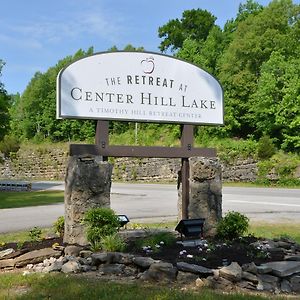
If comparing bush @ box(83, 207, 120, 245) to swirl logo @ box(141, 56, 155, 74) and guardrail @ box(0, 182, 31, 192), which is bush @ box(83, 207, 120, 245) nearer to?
swirl logo @ box(141, 56, 155, 74)

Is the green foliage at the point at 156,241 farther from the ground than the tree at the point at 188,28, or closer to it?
closer to it

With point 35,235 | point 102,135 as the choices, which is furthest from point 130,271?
point 102,135

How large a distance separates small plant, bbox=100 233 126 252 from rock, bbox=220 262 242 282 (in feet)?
5.40

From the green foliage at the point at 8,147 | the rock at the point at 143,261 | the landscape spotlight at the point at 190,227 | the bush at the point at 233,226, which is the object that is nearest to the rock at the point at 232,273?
the rock at the point at 143,261

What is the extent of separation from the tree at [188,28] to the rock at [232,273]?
182 ft

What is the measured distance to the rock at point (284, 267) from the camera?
19.2 feet

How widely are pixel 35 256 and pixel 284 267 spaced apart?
3.46 meters

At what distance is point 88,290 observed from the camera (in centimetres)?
510

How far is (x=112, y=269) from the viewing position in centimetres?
608

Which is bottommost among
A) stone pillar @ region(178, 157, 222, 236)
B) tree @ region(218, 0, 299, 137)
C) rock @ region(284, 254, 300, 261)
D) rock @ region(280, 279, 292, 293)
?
rock @ region(280, 279, 292, 293)

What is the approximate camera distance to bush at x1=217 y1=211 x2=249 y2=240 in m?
7.94

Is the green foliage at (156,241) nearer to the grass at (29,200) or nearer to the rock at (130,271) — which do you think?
the rock at (130,271)

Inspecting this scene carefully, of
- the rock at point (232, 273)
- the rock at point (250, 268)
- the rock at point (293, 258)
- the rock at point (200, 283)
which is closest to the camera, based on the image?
the rock at point (200, 283)

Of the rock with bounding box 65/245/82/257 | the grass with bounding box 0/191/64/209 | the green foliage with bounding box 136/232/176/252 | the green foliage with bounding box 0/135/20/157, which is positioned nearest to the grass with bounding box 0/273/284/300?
the rock with bounding box 65/245/82/257
